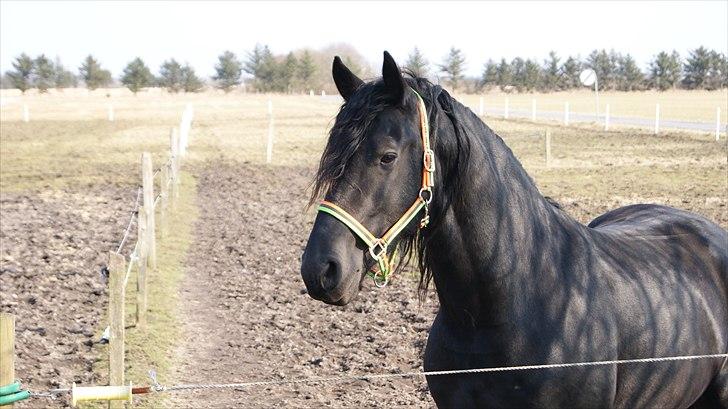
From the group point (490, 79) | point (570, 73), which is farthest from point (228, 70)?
point (490, 79)

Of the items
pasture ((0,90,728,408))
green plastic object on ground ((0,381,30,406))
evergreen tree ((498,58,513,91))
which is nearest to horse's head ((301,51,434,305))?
pasture ((0,90,728,408))

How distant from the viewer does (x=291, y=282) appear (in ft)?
35.8

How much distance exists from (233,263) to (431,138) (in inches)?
369

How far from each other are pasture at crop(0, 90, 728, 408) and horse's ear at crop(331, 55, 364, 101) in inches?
7.2

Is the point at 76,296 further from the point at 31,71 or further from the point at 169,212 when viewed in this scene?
the point at 31,71

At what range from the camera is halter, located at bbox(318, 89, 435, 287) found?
2.97 meters

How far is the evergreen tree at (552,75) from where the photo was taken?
179 ft

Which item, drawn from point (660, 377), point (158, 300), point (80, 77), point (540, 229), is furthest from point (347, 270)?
point (80, 77)

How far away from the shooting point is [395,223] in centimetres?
304

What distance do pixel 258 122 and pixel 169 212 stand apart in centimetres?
3183

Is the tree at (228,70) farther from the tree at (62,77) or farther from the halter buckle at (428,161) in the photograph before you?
the halter buckle at (428,161)

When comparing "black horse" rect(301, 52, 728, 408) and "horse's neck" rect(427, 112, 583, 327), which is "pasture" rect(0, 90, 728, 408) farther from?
"horse's neck" rect(427, 112, 583, 327)

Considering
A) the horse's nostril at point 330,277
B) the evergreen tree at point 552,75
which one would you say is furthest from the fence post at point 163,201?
the evergreen tree at point 552,75

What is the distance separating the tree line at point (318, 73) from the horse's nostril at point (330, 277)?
1440 inches
